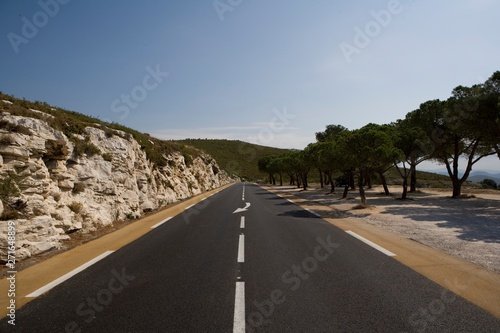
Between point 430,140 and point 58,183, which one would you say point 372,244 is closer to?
point 58,183

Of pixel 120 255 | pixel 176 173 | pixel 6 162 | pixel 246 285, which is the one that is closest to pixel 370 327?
pixel 246 285

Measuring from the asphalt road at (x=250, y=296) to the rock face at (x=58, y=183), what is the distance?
8.76 feet

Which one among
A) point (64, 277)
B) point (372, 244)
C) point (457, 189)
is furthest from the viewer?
point (457, 189)

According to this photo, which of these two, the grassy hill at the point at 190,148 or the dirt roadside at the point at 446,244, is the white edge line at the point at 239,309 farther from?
the grassy hill at the point at 190,148

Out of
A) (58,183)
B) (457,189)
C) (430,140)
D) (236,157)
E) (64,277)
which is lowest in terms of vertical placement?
(64,277)

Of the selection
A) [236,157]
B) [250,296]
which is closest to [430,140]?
[250,296]

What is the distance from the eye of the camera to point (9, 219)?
7.61 m

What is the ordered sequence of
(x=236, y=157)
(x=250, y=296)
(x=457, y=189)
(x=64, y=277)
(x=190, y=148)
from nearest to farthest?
(x=250, y=296)
(x=64, y=277)
(x=457, y=189)
(x=190, y=148)
(x=236, y=157)

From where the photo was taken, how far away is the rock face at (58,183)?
8.09 metres

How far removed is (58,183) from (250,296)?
9417 mm

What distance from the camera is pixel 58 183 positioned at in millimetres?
10844

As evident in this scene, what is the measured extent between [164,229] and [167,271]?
5.40m

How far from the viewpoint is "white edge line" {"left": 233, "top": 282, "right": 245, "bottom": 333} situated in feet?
12.8

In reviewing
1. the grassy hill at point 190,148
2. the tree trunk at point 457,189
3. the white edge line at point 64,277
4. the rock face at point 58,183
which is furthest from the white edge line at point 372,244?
the tree trunk at point 457,189
